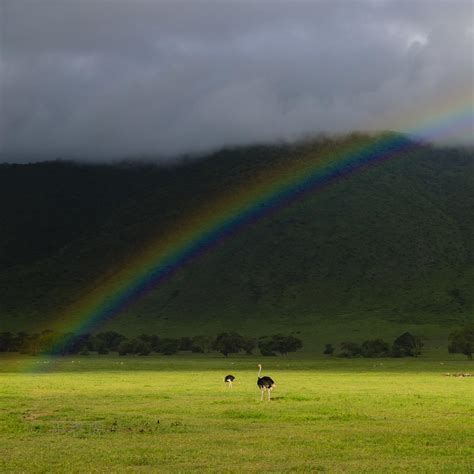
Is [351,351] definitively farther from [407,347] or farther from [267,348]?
[267,348]

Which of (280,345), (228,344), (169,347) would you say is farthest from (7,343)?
(280,345)

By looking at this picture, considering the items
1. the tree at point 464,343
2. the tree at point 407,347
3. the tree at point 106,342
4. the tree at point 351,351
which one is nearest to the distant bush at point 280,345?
the tree at point 351,351

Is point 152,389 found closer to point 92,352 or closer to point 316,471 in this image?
point 316,471

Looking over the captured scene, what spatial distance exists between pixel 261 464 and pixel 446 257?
164 metres

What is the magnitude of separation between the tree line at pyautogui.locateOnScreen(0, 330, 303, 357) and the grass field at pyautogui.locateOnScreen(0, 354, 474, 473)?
67624 millimetres

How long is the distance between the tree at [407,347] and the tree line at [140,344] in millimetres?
13130

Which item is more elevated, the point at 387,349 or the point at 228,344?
the point at 228,344

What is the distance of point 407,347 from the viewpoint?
3910 inches

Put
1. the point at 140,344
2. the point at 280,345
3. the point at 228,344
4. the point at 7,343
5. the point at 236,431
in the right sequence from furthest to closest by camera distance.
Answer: the point at 7,343 → the point at 140,344 → the point at 228,344 → the point at 280,345 → the point at 236,431

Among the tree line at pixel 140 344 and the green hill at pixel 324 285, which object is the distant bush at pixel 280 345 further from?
the green hill at pixel 324 285

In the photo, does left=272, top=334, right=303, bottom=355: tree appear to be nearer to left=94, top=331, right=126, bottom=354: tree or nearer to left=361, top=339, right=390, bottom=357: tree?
left=361, top=339, right=390, bottom=357: tree

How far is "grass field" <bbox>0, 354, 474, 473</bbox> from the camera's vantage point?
18.0 m

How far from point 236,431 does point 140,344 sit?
304 feet

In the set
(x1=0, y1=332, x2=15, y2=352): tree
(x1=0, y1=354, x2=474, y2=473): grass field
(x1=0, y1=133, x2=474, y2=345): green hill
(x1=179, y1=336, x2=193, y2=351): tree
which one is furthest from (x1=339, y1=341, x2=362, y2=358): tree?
(x1=0, y1=354, x2=474, y2=473): grass field
